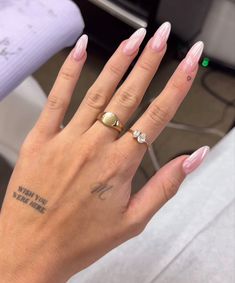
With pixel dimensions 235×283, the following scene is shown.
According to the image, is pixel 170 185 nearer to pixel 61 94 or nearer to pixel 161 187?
pixel 161 187

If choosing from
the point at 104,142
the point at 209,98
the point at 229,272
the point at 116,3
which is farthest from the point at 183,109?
the point at 104,142

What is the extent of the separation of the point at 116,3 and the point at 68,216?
105cm

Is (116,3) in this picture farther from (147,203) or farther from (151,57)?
(147,203)

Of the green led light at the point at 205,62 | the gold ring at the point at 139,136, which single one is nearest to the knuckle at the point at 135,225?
the gold ring at the point at 139,136

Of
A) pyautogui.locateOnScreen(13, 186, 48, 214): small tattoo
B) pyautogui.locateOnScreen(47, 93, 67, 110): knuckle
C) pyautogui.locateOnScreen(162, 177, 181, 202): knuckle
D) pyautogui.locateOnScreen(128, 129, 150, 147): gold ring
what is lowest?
pyautogui.locateOnScreen(13, 186, 48, 214): small tattoo

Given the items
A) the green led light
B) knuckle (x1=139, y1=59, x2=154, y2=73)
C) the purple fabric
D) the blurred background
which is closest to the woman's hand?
knuckle (x1=139, y1=59, x2=154, y2=73)

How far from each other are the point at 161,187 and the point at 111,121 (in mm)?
111

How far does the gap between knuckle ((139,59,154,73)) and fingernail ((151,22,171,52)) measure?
21mm

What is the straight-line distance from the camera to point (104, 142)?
0.62 meters

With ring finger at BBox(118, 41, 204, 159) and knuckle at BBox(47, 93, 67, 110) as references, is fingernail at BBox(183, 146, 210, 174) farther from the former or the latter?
knuckle at BBox(47, 93, 67, 110)

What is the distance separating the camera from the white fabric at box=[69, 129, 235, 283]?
756 millimetres

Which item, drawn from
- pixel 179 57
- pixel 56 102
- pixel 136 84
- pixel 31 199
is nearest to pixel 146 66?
pixel 136 84

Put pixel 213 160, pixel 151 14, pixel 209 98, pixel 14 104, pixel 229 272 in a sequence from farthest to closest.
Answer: pixel 209 98, pixel 151 14, pixel 14 104, pixel 213 160, pixel 229 272

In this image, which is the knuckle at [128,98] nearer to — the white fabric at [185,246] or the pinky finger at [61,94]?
the pinky finger at [61,94]
